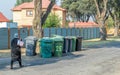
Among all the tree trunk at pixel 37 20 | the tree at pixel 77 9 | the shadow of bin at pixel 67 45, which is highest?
the tree at pixel 77 9

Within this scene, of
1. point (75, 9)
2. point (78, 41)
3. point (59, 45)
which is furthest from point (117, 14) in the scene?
point (59, 45)

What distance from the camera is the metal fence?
31.4 meters

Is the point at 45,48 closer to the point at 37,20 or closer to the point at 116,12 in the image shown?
the point at 37,20

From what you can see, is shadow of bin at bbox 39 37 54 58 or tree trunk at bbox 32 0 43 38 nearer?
shadow of bin at bbox 39 37 54 58

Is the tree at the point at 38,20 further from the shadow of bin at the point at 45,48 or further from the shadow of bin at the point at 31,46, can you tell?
the shadow of bin at the point at 45,48

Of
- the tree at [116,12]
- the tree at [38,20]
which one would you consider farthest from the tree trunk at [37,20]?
the tree at [116,12]

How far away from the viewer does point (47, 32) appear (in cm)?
3984

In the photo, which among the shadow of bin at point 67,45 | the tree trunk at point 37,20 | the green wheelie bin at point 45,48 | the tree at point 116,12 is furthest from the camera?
the tree at point 116,12

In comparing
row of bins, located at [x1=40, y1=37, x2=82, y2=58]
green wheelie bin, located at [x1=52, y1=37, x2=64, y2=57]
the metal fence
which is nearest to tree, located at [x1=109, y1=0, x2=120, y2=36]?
the metal fence

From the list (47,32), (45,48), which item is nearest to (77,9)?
(47,32)

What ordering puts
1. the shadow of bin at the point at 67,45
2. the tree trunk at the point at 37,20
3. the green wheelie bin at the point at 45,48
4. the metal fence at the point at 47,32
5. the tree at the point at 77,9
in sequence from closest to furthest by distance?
the green wheelie bin at the point at 45,48 < the tree trunk at the point at 37,20 < the shadow of bin at the point at 67,45 < the metal fence at the point at 47,32 < the tree at the point at 77,9

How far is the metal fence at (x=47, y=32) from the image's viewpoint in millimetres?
31406

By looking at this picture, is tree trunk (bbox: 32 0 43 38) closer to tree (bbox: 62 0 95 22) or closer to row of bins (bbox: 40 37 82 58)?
row of bins (bbox: 40 37 82 58)

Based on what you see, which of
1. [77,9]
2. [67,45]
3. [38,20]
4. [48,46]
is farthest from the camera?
[77,9]
